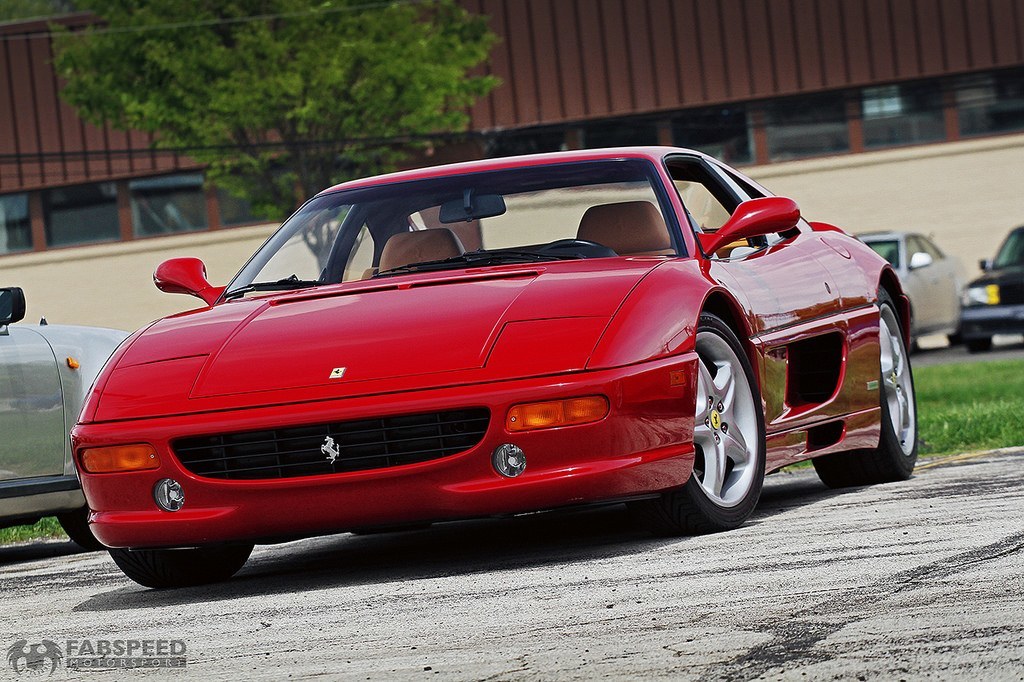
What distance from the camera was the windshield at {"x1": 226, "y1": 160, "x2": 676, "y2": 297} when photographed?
5895 mm

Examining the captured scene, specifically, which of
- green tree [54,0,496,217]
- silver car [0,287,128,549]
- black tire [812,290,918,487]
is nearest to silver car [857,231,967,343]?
green tree [54,0,496,217]

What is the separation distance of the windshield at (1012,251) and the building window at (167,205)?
18633 mm

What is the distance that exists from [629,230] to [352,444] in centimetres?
158

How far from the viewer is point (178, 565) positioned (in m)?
5.37

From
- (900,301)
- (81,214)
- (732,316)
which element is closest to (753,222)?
(732,316)

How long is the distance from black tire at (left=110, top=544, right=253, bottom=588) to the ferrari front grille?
493 millimetres

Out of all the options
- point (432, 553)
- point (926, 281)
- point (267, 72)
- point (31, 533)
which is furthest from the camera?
point (267, 72)

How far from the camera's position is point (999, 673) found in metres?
3.01

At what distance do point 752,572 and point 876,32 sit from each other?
A: 3037 centimetres

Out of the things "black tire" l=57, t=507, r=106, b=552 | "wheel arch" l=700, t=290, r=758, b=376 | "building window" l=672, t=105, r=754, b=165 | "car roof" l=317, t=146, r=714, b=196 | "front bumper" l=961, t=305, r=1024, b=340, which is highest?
"building window" l=672, t=105, r=754, b=165

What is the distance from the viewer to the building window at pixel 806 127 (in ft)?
110

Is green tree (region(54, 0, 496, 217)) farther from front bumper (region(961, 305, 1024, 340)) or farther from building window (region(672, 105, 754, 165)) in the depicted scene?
front bumper (region(961, 305, 1024, 340))

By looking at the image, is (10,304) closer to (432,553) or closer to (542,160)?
(542,160)

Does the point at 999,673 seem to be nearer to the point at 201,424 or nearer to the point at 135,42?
the point at 201,424
